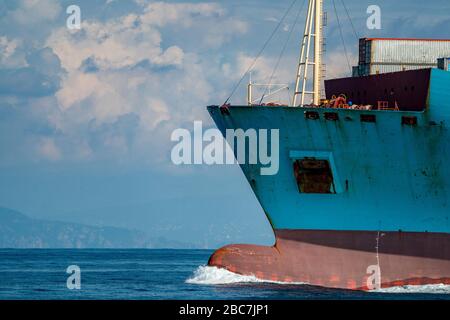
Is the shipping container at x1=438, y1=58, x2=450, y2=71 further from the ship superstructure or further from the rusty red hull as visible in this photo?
the rusty red hull

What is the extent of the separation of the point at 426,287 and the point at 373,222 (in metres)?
3.62

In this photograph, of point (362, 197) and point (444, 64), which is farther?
point (444, 64)

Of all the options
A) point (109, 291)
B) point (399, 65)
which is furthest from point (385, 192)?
point (109, 291)

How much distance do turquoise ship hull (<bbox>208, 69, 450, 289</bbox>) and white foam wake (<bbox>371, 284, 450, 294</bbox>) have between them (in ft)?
0.79

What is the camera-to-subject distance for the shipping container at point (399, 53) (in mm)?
53750

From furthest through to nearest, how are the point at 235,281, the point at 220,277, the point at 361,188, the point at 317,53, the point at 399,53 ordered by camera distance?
the point at 399,53 < the point at 220,277 < the point at 317,53 < the point at 235,281 < the point at 361,188

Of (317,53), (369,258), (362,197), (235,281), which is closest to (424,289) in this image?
(369,258)

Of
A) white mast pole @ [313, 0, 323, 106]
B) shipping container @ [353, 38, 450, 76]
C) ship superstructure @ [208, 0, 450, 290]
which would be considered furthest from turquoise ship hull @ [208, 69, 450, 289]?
shipping container @ [353, 38, 450, 76]

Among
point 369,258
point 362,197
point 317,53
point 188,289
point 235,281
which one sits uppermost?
point 317,53

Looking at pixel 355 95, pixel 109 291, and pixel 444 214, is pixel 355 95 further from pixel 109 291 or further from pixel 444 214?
pixel 109 291

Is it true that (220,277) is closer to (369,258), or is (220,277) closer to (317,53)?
(369,258)

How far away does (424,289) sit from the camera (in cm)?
4919

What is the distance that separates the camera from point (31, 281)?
5891 centimetres

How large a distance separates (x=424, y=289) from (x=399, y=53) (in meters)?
11.7
